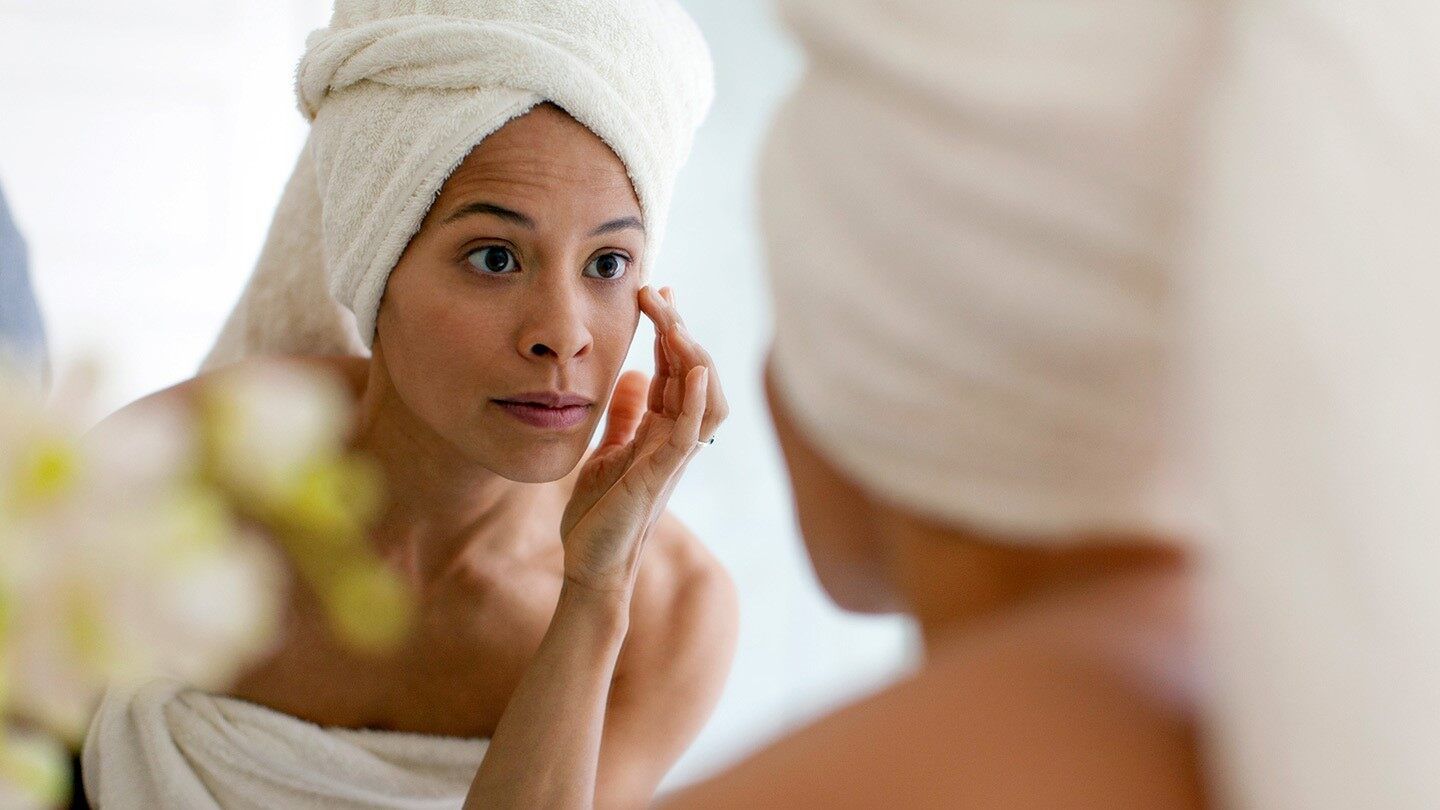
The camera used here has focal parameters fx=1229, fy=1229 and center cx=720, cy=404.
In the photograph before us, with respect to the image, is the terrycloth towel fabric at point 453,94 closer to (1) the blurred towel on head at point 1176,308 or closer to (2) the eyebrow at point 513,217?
(2) the eyebrow at point 513,217

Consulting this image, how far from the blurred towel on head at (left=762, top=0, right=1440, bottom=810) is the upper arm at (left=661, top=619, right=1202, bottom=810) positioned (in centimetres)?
2

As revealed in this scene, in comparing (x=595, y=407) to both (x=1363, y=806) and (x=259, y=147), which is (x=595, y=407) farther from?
(x=259, y=147)

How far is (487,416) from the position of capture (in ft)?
2.48

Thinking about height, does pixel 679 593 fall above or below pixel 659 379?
below

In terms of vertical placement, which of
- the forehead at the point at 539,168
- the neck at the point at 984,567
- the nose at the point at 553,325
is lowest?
the neck at the point at 984,567

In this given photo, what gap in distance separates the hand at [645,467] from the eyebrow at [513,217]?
0.05 metres

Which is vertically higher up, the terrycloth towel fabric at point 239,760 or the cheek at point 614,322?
the cheek at point 614,322

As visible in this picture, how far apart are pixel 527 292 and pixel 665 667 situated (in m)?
0.30

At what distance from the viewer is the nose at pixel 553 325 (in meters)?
0.72

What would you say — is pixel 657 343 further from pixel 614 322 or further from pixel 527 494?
pixel 527 494

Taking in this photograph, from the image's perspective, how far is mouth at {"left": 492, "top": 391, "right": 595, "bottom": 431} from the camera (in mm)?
744

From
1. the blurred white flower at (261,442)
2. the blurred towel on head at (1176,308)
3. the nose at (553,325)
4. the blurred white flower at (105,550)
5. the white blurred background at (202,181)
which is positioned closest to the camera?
the blurred towel on head at (1176,308)

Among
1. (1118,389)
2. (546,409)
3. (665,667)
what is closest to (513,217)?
(546,409)

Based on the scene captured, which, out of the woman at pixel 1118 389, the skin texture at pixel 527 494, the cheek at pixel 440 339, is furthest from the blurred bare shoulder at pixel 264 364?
the woman at pixel 1118 389
